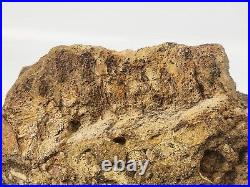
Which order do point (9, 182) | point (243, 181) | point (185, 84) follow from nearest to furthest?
1. point (243, 181)
2. point (185, 84)
3. point (9, 182)

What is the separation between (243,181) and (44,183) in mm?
6123

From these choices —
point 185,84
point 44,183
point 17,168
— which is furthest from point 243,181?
point 17,168

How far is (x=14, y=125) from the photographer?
16172 mm

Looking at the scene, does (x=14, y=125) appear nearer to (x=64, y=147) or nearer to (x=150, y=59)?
(x=64, y=147)

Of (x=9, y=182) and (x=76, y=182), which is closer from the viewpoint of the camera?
(x=76, y=182)

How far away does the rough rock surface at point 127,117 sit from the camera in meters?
14.2

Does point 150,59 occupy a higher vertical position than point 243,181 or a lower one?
higher

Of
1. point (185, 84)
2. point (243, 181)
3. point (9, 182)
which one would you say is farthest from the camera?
point (9, 182)

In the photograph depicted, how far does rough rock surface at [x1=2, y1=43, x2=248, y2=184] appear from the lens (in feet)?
46.5

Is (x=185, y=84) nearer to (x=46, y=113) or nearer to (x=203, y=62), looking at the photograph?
(x=203, y=62)

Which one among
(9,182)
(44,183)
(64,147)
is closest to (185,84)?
(64,147)

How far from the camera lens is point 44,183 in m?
15.3

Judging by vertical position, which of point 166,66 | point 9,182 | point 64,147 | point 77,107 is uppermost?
point 166,66

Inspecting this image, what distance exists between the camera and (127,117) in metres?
15.3
